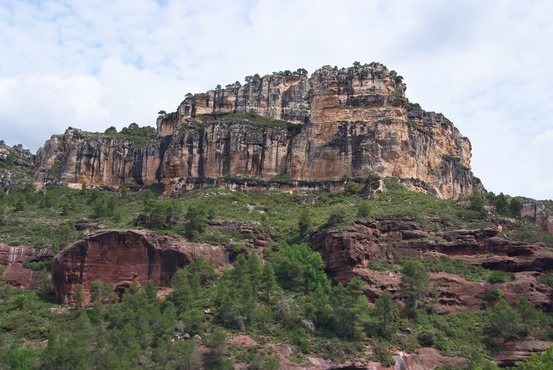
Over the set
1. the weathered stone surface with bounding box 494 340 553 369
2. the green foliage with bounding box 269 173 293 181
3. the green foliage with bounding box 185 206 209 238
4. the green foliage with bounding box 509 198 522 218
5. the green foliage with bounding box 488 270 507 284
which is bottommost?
the weathered stone surface with bounding box 494 340 553 369

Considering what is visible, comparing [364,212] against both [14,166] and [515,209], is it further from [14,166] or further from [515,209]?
[14,166]

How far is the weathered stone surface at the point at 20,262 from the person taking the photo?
81875 millimetres

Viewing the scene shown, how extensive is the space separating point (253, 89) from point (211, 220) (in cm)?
5245

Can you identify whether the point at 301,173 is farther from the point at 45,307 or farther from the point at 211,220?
the point at 45,307

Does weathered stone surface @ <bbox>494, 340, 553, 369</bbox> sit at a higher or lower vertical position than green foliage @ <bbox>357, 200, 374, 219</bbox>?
lower

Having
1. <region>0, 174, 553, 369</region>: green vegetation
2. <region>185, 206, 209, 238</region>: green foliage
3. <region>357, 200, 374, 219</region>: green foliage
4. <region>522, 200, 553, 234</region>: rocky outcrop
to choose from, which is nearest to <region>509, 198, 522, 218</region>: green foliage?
<region>0, 174, 553, 369</region>: green vegetation

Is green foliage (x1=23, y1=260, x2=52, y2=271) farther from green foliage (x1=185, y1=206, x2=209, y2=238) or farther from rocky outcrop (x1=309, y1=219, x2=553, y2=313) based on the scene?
rocky outcrop (x1=309, y1=219, x2=553, y2=313)

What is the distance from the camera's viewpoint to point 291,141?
4769 inches

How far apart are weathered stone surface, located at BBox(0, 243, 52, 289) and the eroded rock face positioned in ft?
27.3

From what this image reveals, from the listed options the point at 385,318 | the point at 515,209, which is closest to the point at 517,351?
the point at 385,318

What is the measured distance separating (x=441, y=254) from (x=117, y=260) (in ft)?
134

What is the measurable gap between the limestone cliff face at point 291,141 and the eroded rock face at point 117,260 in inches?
1651

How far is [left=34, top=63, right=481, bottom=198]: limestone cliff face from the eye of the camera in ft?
375

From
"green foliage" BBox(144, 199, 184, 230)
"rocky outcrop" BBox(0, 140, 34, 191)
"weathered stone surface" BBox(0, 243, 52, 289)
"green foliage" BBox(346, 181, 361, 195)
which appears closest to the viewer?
"weathered stone surface" BBox(0, 243, 52, 289)
